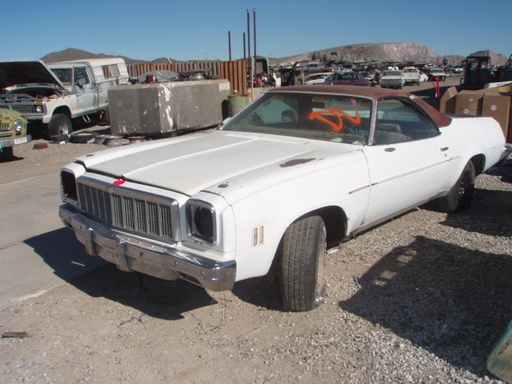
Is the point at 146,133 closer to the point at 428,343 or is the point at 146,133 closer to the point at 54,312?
the point at 54,312

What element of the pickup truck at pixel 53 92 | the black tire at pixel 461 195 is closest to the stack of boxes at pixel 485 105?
the black tire at pixel 461 195

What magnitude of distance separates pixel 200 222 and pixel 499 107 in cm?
828

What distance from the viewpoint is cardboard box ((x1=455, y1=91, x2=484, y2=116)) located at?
31.6 ft

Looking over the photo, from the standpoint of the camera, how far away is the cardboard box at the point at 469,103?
9.63 meters

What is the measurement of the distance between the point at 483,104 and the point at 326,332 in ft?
25.8

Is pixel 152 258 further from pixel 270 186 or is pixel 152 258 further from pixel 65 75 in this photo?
pixel 65 75

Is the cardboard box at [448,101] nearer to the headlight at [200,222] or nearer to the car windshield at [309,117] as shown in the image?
the car windshield at [309,117]

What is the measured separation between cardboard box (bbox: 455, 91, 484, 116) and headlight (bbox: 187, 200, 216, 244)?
808 cm

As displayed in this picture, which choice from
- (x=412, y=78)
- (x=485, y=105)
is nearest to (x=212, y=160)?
(x=485, y=105)

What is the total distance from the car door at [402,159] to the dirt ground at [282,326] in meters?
0.53

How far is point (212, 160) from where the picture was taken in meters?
3.69

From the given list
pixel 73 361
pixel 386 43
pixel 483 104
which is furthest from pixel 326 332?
pixel 386 43

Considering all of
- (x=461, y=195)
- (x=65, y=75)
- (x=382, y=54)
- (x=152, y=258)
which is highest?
(x=382, y=54)

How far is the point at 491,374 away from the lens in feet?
8.98
